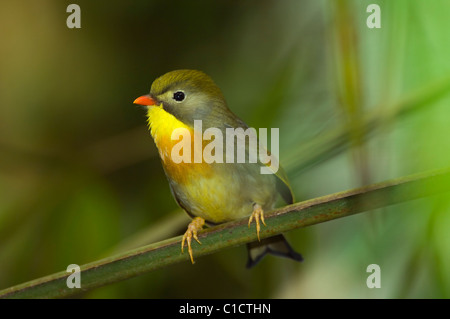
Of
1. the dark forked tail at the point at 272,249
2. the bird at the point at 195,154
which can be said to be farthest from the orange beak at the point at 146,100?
the dark forked tail at the point at 272,249

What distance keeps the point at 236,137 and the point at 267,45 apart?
56 centimetres

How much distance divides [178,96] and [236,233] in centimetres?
55

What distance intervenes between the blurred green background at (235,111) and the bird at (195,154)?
0.13 m

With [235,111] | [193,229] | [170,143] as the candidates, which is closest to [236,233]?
[193,229]

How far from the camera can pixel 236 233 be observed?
1349 millimetres

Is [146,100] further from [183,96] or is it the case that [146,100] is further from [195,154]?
[195,154]

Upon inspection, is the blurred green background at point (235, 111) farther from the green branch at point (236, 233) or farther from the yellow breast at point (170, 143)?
the green branch at point (236, 233)

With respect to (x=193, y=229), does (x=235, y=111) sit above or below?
above

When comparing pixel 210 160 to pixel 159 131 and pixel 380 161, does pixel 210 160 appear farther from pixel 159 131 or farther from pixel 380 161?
pixel 380 161

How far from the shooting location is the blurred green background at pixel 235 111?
1.58 m

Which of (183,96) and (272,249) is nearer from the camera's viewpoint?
(183,96)

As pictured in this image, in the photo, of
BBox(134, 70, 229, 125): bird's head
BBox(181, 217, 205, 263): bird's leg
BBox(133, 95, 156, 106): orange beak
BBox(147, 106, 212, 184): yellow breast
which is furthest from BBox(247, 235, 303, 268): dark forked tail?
BBox(133, 95, 156, 106): orange beak

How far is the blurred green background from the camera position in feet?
5.19

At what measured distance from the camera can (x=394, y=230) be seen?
5.68 ft
